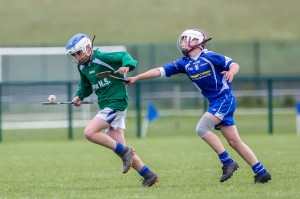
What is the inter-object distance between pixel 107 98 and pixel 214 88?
1.25 meters

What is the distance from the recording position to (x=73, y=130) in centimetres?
2241

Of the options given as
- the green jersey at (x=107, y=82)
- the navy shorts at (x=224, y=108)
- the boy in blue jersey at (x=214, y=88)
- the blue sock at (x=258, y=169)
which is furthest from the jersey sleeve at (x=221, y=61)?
the blue sock at (x=258, y=169)

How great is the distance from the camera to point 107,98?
35.1ft

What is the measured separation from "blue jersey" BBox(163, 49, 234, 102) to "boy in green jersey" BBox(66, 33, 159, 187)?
621mm

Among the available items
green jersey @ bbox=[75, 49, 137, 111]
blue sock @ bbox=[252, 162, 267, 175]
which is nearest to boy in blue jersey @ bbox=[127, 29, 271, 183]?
blue sock @ bbox=[252, 162, 267, 175]

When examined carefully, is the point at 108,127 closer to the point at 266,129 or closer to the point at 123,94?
the point at 123,94

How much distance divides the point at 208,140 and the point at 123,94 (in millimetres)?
1123

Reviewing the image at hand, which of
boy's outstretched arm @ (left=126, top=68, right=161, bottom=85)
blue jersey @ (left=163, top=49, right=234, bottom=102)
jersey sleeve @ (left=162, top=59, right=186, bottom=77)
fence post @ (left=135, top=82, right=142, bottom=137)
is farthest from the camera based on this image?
fence post @ (left=135, top=82, right=142, bottom=137)

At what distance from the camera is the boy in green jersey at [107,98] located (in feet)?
34.3

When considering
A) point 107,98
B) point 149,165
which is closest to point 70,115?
point 149,165

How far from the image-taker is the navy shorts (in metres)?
10.6

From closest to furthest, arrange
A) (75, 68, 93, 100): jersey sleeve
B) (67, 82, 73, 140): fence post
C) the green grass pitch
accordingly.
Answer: the green grass pitch < (75, 68, 93, 100): jersey sleeve < (67, 82, 73, 140): fence post

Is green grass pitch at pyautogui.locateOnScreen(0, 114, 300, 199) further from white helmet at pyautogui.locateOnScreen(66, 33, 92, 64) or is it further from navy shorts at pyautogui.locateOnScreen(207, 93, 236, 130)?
white helmet at pyautogui.locateOnScreen(66, 33, 92, 64)

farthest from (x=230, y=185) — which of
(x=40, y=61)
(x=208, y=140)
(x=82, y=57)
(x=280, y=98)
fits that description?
(x=280, y=98)
